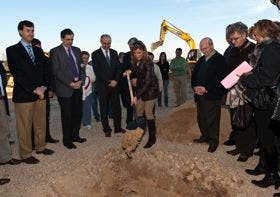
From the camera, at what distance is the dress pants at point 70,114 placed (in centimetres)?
732

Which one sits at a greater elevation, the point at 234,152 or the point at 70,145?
the point at 234,152

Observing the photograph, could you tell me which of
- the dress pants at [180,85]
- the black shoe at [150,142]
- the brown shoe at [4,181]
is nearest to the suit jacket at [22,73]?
the brown shoe at [4,181]

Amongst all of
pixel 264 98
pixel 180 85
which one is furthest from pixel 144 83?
pixel 180 85

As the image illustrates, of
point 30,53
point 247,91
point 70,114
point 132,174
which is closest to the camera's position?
point 247,91

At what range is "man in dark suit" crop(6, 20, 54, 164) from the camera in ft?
20.4

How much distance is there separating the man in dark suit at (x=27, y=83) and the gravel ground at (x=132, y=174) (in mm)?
521

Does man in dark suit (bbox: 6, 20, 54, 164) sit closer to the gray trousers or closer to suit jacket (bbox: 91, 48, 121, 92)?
the gray trousers

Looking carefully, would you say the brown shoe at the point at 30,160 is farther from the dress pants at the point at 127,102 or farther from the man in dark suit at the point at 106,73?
the dress pants at the point at 127,102

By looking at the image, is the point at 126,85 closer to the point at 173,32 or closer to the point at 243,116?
the point at 243,116

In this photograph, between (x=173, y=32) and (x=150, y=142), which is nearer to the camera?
(x=150, y=142)

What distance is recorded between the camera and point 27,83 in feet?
20.6

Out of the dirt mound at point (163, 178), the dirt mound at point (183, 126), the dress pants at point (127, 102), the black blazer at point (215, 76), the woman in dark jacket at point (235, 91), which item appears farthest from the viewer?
the dress pants at point (127, 102)

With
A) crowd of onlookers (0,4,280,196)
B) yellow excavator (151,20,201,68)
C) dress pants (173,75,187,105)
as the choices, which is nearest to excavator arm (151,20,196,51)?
yellow excavator (151,20,201,68)

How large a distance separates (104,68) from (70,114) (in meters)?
1.29
